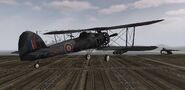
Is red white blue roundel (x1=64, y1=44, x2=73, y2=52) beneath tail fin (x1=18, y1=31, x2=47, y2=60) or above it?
beneath

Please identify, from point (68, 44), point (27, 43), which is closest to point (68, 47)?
point (68, 44)

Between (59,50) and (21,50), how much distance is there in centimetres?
409

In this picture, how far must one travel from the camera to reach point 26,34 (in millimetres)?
21938

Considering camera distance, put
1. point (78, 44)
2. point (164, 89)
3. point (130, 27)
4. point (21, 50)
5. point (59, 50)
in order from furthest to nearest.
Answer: point (130, 27), point (78, 44), point (59, 50), point (21, 50), point (164, 89)

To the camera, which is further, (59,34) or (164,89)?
(59,34)

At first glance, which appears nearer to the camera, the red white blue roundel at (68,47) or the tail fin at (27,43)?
the tail fin at (27,43)

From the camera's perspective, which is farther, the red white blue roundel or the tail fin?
the red white blue roundel

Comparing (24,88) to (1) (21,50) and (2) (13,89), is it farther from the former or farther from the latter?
(1) (21,50)

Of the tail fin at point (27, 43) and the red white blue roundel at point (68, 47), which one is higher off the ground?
the tail fin at point (27, 43)

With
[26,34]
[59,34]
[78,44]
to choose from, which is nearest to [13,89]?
[26,34]

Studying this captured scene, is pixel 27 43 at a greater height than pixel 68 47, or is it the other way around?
pixel 27 43

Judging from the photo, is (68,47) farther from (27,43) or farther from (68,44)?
(27,43)

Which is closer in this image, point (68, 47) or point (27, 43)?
point (27, 43)

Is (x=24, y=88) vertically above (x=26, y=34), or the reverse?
(x=26, y=34)
